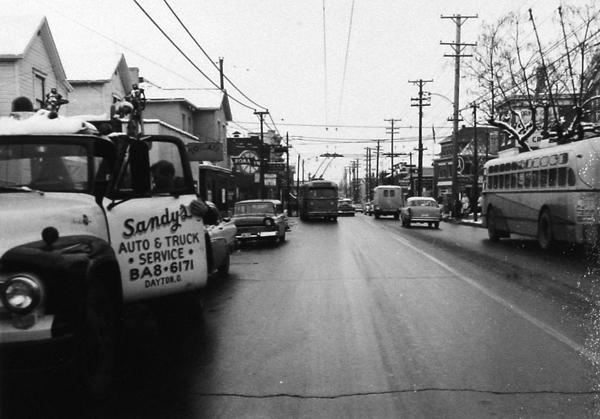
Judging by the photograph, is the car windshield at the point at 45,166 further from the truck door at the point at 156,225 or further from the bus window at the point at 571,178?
the bus window at the point at 571,178

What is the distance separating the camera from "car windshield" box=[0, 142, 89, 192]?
17.8ft

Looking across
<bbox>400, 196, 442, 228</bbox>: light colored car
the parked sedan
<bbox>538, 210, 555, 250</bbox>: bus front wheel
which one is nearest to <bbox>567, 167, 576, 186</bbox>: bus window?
<bbox>538, 210, 555, 250</bbox>: bus front wheel

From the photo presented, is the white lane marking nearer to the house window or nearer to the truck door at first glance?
the truck door

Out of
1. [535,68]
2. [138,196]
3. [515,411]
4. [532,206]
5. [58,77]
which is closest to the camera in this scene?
[515,411]

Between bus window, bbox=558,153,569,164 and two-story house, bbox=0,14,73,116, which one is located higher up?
two-story house, bbox=0,14,73,116

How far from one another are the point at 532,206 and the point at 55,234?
16.1 meters

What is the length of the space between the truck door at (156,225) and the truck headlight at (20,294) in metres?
1.62

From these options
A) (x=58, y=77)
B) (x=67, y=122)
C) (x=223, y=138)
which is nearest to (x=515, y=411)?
(x=67, y=122)

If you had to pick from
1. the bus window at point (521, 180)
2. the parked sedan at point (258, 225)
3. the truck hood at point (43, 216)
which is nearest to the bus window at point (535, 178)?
the bus window at point (521, 180)

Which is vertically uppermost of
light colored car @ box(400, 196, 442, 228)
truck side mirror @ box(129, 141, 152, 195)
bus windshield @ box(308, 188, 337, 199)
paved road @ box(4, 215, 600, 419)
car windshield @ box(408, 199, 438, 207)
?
truck side mirror @ box(129, 141, 152, 195)

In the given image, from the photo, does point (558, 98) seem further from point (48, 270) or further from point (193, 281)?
point (48, 270)

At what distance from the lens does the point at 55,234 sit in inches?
172

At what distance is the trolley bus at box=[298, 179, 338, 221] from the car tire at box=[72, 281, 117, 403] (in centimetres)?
3771

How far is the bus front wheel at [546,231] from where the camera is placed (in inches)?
651
